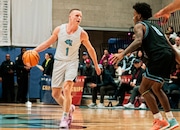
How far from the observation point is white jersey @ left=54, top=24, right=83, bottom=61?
804 cm

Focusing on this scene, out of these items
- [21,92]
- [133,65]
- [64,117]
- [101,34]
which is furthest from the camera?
[101,34]

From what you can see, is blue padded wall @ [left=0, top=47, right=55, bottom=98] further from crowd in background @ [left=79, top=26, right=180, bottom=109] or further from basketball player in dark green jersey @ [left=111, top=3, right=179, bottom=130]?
basketball player in dark green jersey @ [left=111, top=3, right=179, bottom=130]

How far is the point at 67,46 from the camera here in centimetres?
809

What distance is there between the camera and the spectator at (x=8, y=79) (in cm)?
1780

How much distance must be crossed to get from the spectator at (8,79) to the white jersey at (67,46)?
10028mm

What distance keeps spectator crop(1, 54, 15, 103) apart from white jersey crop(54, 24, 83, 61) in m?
10.0

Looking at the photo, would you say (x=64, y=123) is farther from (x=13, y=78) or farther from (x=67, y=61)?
(x=13, y=78)

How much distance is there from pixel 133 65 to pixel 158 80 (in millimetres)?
9331

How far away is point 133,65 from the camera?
16.1 meters

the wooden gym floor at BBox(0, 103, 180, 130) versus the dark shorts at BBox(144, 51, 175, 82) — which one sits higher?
the dark shorts at BBox(144, 51, 175, 82)

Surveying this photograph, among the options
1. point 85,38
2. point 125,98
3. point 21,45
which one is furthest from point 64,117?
point 21,45

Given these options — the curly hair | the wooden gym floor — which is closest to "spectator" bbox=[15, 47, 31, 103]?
the wooden gym floor

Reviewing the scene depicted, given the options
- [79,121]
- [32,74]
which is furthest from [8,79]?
[79,121]

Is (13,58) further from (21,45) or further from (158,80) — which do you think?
(158,80)
